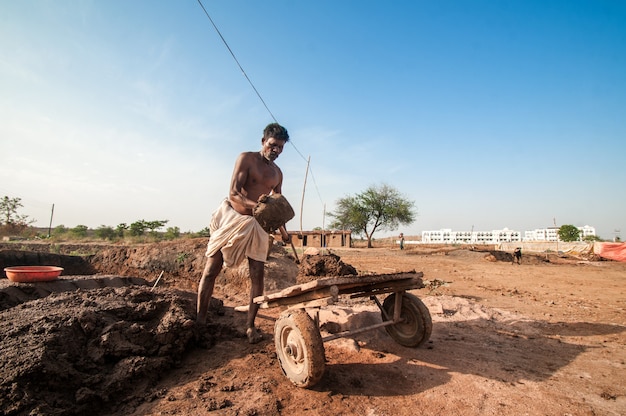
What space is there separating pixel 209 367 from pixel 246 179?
70.7 inches

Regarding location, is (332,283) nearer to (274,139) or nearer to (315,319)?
(315,319)

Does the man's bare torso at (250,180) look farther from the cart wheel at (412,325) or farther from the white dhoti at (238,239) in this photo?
the cart wheel at (412,325)

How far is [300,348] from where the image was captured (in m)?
2.12

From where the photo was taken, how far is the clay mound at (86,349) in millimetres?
1817

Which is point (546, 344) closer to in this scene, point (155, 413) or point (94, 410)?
point (155, 413)

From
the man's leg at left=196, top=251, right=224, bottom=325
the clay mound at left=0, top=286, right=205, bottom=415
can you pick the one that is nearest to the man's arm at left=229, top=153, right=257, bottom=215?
the man's leg at left=196, top=251, right=224, bottom=325

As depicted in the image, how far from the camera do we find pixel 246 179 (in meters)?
3.24

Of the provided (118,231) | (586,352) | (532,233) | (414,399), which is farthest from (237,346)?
(532,233)

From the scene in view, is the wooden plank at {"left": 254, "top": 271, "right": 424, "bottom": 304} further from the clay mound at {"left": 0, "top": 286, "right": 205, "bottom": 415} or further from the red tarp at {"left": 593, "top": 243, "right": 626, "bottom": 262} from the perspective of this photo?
the red tarp at {"left": 593, "top": 243, "right": 626, "bottom": 262}

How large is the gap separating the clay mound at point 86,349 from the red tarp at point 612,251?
87.5ft

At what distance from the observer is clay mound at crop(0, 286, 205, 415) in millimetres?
1817

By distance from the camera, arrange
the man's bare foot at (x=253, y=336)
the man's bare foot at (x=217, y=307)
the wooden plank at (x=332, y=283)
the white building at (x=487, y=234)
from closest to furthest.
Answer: the wooden plank at (x=332, y=283), the man's bare foot at (x=253, y=336), the man's bare foot at (x=217, y=307), the white building at (x=487, y=234)

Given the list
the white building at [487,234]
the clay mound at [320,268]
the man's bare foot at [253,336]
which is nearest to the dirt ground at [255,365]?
the man's bare foot at [253,336]

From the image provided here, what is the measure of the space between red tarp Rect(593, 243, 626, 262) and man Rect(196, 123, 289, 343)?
84.6ft
